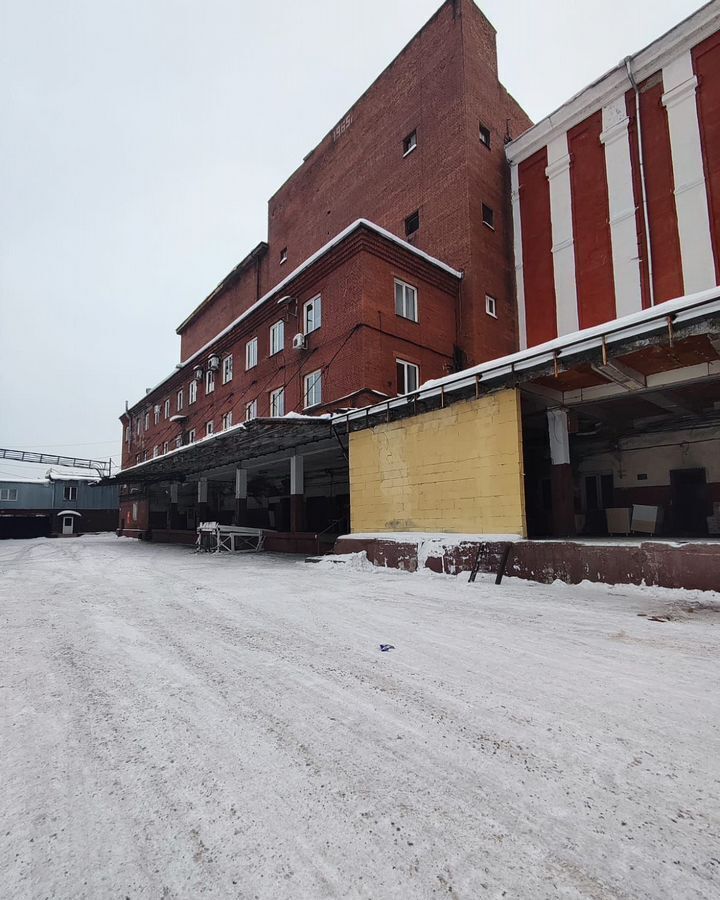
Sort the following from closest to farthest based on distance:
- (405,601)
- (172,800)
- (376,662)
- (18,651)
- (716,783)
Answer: (172,800) < (716,783) < (376,662) < (18,651) < (405,601)

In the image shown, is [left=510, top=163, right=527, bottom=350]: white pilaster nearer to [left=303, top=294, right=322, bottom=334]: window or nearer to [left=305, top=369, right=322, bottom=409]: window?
[left=303, top=294, right=322, bottom=334]: window

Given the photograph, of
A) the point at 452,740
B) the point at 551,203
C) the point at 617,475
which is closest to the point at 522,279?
the point at 551,203

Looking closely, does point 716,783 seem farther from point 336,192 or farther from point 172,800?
point 336,192

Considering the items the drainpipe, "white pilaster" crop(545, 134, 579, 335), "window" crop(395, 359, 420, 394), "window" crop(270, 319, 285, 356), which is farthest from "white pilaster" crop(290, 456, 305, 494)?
the drainpipe

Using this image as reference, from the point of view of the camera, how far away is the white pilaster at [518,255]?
818 inches

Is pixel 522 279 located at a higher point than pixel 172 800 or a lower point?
higher

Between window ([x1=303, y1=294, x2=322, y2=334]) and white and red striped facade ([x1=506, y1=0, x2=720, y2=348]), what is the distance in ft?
29.0

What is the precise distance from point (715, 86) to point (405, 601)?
63.8 feet

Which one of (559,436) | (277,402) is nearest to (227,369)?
(277,402)

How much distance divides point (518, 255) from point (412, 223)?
510 cm

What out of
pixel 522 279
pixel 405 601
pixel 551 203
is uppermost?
pixel 551 203

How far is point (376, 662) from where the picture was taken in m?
4.20

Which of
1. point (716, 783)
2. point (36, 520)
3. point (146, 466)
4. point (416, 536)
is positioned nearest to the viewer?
point (716, 783)

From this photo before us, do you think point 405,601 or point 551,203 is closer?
point 405,601
